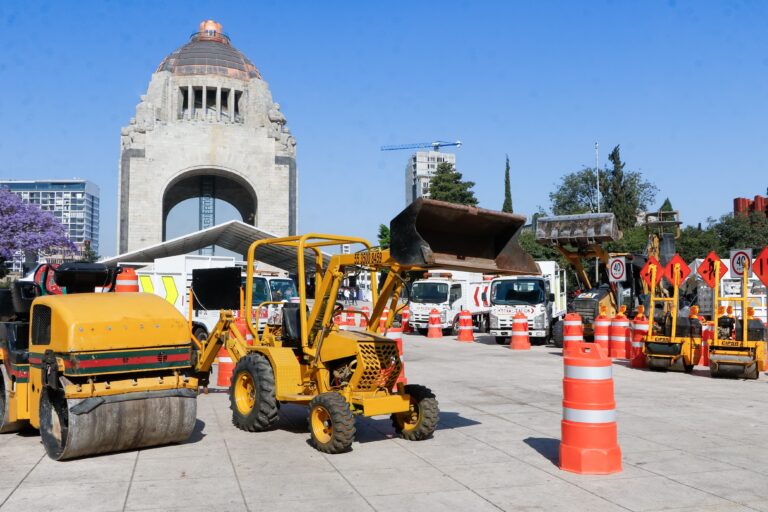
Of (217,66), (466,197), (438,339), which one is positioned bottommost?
(438,339)

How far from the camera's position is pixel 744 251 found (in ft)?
48.0

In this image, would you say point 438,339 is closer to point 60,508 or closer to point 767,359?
point 767,359

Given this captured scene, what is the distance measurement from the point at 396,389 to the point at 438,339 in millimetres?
18034

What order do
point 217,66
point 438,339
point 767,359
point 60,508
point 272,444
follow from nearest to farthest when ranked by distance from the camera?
point 60,508 → point 272,444 → point 767,359 → point 438,339 → point 217,66

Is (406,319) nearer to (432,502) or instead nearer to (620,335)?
(620,335)

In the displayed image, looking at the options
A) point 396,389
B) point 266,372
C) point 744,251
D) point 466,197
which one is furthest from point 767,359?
point 466,197

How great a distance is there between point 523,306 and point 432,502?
19001mm

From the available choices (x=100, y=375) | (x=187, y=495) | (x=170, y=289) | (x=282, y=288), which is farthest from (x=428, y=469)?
(x=170, y=289)

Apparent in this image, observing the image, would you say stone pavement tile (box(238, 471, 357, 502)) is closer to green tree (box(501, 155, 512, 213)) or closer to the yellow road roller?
the yellow road roller

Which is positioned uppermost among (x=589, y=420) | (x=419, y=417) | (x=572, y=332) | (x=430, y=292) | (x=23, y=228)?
(x=23, y=228)

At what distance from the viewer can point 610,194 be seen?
81312 mm

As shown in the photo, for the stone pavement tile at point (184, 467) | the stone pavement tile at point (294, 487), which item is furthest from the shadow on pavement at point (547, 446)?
the stone pavement tile at point (184, 467)

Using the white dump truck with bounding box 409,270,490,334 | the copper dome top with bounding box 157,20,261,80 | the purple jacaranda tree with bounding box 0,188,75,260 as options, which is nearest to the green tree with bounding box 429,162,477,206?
the copper dome top with bounding box 157,20,261,80

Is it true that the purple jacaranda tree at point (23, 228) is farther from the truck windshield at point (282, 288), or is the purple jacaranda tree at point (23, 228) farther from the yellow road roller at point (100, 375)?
the yellow road roller at point (100, 375)
